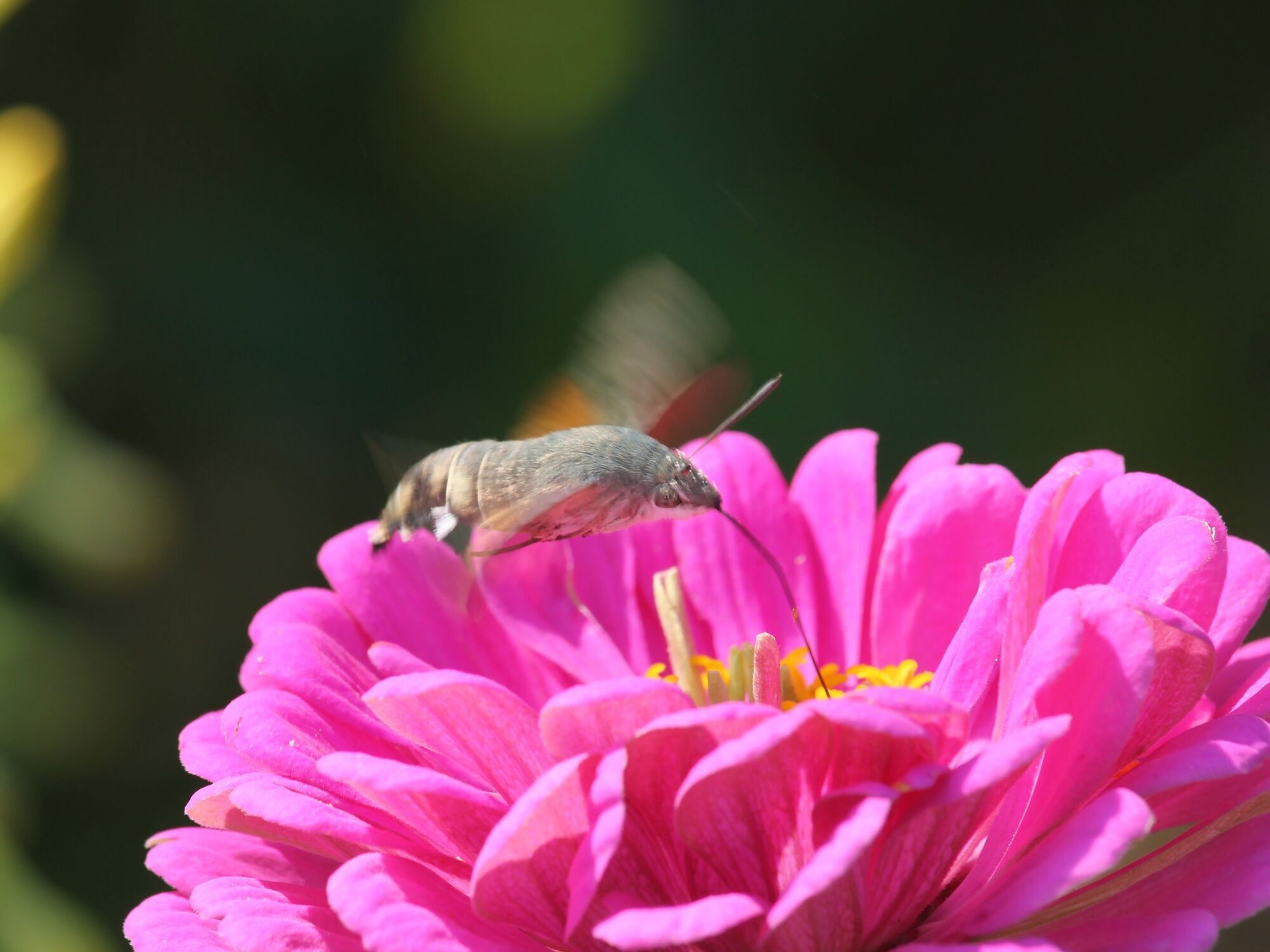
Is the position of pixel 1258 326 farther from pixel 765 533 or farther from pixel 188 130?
pixel 188 130

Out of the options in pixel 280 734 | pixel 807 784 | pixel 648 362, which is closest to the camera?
pixel 807 784

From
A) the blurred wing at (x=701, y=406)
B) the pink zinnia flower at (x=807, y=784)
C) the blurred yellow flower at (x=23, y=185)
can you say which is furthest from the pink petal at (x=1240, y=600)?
the blurred yellow flower at (x=23, y=185)

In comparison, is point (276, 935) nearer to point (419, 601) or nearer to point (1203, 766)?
point (419, 601)

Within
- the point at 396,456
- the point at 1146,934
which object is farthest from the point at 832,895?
the point at 396,456

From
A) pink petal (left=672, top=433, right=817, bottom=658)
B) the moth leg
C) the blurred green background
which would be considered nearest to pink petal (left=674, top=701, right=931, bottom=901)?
the moth leg

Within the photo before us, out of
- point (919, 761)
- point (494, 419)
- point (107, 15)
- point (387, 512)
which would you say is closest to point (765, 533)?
point (387, 512)

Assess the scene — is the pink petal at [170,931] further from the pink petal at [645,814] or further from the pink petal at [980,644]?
the pink petal at [980,644]
